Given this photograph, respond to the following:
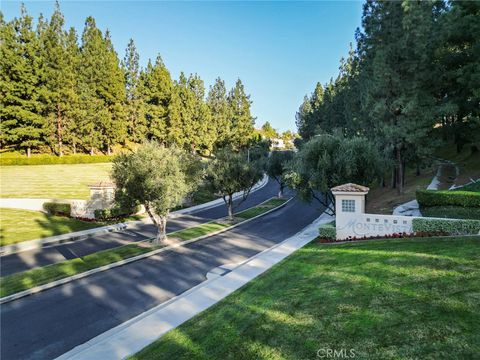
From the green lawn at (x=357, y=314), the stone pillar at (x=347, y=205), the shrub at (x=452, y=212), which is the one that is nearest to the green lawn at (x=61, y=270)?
the green lawn at (x=357, y=314)

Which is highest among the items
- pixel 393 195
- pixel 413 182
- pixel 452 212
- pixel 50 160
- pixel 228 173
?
pixel 50 160

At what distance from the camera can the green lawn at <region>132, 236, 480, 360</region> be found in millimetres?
6879

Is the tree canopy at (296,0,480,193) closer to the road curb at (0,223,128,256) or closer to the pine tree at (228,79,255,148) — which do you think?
the road curb at (0,223,128,256)

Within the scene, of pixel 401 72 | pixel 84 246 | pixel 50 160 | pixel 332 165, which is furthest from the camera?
pixel 50 160

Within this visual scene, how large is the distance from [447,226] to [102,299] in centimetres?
1658

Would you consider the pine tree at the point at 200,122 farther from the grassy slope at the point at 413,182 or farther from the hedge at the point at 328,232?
the hedge at the point at 328,232

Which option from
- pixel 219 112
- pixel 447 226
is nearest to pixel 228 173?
pixel 447 226

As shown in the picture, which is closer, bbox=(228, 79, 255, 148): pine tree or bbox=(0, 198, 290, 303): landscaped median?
bbox=(0, 198, 290, 303): landscaped median

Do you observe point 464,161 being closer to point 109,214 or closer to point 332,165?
point 332,165

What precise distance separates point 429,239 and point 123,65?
6985 cm

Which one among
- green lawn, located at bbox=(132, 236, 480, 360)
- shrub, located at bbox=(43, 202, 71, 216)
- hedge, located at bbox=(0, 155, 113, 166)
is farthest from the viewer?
hedge, located at bbox=(0, 155, 113, 166)

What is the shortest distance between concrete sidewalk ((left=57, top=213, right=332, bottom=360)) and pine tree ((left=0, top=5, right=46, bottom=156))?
50218 millimetres

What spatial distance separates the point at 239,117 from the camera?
8350 centimetres

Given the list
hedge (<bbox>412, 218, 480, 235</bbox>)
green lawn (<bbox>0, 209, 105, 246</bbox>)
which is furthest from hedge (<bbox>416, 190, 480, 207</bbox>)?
green lawn (<bbox>0, 209, 105, 246</bbox>)
